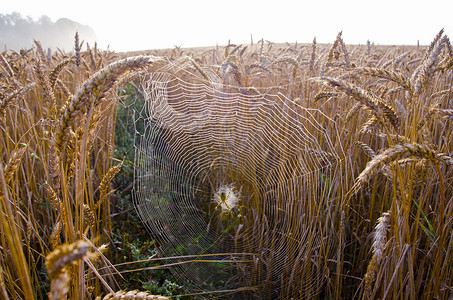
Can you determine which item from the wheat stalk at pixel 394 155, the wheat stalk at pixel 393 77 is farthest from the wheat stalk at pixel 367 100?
the wheat stalk at pixel 394 155

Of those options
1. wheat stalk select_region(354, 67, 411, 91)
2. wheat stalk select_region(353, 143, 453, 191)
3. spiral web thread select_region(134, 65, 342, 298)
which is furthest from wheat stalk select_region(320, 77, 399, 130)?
spiral web thread select_region(134, 65, 342, 298)

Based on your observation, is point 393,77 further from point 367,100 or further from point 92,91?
point 92,91

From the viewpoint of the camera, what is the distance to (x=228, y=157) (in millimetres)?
3037

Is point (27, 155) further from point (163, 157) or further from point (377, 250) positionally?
point (377, 250)

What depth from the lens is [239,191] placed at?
262 cm

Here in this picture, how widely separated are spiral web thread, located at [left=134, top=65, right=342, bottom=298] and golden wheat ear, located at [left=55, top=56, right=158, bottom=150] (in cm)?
124

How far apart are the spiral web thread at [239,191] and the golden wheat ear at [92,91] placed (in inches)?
48.7

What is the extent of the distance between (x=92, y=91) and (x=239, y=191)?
2071 mm

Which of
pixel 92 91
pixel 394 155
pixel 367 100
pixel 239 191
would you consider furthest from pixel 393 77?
pixel 239 191

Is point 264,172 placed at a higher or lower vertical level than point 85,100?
lower

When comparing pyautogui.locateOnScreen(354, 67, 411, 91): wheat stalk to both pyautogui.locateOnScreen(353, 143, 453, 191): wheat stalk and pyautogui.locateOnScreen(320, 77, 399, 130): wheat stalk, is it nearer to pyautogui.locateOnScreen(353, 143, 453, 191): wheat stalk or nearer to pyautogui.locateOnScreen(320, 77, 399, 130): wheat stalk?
pyautogui.locateOnScreen(320, 77, 399, 130): wheat stalk

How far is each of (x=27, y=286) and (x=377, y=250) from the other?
0.98 metres

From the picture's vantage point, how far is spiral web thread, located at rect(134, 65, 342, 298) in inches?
77.4

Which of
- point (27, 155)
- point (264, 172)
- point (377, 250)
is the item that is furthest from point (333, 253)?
point (27, 155)
